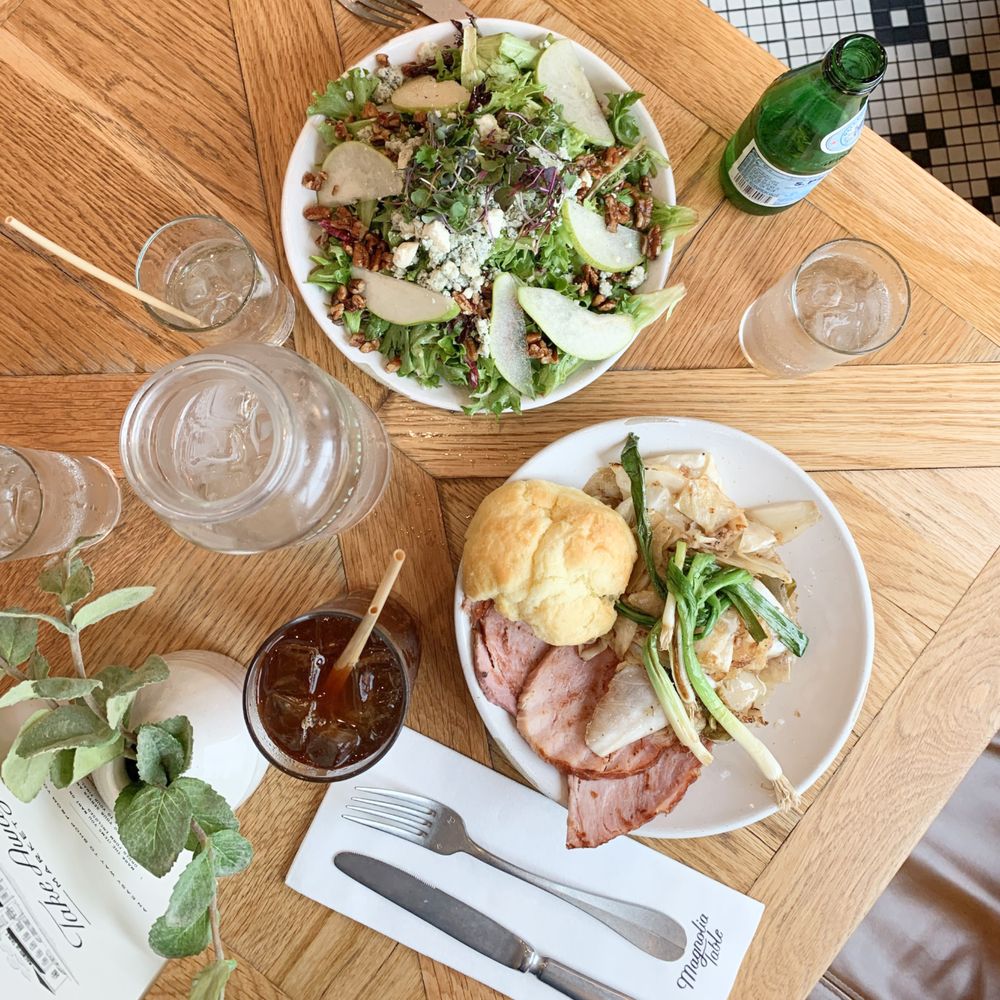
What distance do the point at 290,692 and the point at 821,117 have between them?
880 millimetres

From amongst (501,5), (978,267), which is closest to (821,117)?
(978,267)

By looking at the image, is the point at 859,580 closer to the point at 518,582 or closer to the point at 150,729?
the point at 518,582

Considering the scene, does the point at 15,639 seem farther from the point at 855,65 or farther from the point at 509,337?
the point at 855,65

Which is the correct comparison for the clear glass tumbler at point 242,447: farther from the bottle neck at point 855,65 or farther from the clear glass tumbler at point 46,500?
the bottle neck at point 855,65

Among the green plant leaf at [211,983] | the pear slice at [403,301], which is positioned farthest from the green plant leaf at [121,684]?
the pear slice at [403,301]

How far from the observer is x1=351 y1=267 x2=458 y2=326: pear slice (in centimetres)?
91

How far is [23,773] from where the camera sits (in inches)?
26.9

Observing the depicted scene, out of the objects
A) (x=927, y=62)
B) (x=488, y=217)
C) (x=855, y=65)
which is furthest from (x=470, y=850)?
(x=927, y=62)

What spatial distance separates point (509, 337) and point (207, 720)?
55 cm

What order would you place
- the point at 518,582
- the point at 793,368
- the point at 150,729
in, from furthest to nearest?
1. the point at 793,368
2. the point at 518,582
3. the point at 150,729

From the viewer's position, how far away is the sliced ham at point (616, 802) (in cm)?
94

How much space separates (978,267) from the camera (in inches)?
41.0

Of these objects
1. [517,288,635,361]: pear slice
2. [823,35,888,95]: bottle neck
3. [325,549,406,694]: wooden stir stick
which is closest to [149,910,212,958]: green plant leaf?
[325,549,406,694]: wooden stir stick

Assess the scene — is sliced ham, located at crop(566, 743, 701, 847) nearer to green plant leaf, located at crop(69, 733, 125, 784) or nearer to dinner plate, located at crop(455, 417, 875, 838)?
dinner plate, located at crop(455, 417, 875, 838)
